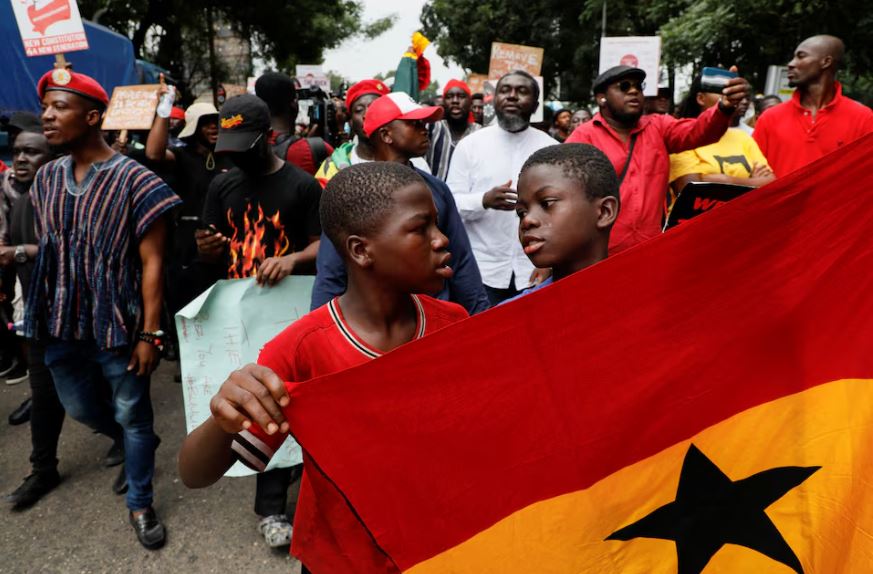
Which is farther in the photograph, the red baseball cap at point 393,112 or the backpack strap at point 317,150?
the backpack strap at point 317,150

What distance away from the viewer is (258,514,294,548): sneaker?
2.97 m

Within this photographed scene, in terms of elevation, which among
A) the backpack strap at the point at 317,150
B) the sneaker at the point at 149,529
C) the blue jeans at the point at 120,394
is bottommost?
the sneaker at the point at 149,529

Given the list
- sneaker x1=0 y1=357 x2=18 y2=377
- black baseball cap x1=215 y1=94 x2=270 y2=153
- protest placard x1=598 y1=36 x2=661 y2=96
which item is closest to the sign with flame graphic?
black baseball cap x1=215 y1=94 x2=270 y2=153

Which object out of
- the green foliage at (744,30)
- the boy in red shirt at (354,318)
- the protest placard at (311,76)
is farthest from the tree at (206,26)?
the boy in red shirt at (354,318)

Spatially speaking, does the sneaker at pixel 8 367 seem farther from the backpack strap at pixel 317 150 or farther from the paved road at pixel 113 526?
the backpack strap at pixel 317 150

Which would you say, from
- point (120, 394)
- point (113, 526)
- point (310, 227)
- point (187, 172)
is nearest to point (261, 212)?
point (310, 227)

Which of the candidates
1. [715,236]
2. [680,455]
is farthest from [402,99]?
[680,455]

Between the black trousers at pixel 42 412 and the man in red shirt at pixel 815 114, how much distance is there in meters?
4.63

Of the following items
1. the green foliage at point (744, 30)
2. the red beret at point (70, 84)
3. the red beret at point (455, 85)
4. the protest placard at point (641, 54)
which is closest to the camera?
the red beret at point (70, 84)

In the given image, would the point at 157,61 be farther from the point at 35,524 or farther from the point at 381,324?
the point at 381,324

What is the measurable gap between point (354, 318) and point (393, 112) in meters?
1.47

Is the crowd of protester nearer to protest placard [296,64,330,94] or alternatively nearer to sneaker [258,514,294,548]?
sneaker [258,514,294,548]

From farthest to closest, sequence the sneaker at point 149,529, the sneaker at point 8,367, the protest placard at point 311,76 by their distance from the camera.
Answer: the protest placard at point 311,76
the sneaker at point 8,367
the sneaker at point 149,529

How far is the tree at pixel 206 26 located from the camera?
20.2 metres
